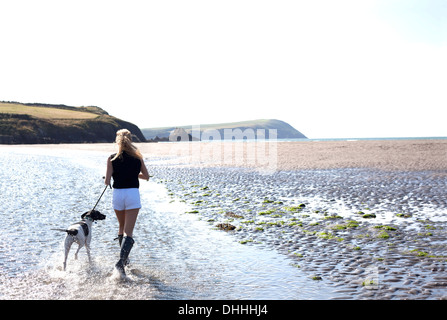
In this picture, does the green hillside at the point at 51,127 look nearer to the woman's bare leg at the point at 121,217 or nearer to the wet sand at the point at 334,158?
the wet sand at the point at 334,158

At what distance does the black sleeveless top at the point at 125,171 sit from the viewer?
850 cm

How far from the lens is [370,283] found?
750cm

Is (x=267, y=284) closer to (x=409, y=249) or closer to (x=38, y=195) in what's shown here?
(x=409, y=249)

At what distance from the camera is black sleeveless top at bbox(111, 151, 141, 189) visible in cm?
850

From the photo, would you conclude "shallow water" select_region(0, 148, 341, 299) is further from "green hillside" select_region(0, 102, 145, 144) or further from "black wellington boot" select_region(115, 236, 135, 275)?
"green hillside" select_region(0, 102, 145, 144)

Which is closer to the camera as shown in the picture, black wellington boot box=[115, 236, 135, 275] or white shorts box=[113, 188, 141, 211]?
→ black wellington boot box=[115, 236, 135, 275]

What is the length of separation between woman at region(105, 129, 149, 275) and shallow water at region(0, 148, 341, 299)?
781 millimetres

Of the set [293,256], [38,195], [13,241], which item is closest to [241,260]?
[293,256]

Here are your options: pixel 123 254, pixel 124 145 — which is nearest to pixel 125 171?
pixel 124 145

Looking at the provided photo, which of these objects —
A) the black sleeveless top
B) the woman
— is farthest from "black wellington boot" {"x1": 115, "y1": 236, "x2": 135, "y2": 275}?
the black sleeveless top

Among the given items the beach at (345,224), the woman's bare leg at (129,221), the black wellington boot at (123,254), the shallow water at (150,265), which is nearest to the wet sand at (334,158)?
the beach at (345,224)

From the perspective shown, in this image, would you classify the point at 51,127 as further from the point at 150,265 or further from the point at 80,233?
the point at 150,265

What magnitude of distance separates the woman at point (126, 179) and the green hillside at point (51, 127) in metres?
134
